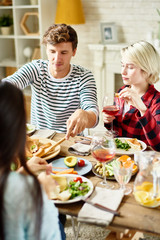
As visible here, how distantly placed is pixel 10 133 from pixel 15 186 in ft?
0.48

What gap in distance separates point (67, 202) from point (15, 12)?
11.0ft

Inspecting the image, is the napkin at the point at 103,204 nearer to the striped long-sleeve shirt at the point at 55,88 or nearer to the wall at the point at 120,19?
the striped long-sleeve shirt at the point at 55,88

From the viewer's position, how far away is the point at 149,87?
1993 millimetres

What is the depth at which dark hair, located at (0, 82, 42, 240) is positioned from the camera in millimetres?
800

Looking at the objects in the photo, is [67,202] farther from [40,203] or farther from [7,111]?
[7,111]

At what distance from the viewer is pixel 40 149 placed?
1562 mm

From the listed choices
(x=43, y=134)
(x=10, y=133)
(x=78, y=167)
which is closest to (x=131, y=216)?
(x=78, y=167)

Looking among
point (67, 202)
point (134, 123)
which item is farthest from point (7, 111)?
point (134, 123)

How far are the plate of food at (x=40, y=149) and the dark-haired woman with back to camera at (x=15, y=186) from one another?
2.30ft

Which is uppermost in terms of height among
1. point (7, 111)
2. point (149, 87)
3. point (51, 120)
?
point (7, 111)

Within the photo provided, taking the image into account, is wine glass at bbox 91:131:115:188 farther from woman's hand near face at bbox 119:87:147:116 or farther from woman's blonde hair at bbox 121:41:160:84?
woman's blonde hair at bbox 121:41:160:84

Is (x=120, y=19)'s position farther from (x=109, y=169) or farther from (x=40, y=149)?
(x=109, y=169)

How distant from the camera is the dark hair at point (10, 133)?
80 cm

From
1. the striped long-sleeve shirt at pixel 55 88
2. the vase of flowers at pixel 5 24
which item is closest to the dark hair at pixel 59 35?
the striped long-sleeve shirt at pixel 55 88
